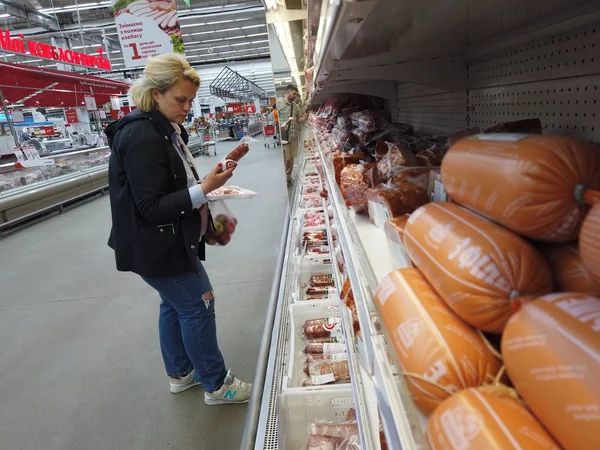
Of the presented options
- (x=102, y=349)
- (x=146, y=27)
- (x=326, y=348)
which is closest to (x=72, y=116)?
(x=146, y=27)

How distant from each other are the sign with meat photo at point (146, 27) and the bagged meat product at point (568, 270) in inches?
219

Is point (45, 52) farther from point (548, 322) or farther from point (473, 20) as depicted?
point (548, 322)

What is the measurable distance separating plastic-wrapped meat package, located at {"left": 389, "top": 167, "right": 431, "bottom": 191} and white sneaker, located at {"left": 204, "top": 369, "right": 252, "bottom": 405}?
157 centimetres

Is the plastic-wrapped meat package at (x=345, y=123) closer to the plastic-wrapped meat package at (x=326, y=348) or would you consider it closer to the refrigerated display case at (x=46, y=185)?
the plastic-wrapped meat package at (x=326, y=348)

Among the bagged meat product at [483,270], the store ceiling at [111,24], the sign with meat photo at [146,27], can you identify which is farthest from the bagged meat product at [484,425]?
the store ceiling at [111,24]

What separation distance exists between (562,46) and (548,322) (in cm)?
92

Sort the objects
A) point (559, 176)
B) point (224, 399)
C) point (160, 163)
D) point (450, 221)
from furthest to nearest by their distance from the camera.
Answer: point (224, 399)
point (160, 163)
point (450, 221)
point (559, 176)

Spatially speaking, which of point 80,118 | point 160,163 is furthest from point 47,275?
point 80,118

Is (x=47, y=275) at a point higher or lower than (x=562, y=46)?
lower

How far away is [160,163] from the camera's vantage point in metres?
1.69

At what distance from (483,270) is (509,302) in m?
0.05

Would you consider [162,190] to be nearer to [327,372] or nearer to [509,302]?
[327,372]

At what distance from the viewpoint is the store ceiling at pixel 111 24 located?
38.2 feet

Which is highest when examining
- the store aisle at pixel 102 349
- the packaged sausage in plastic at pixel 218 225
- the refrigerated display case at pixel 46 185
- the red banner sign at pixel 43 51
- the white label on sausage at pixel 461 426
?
the red banner sign at pixel 43 51
